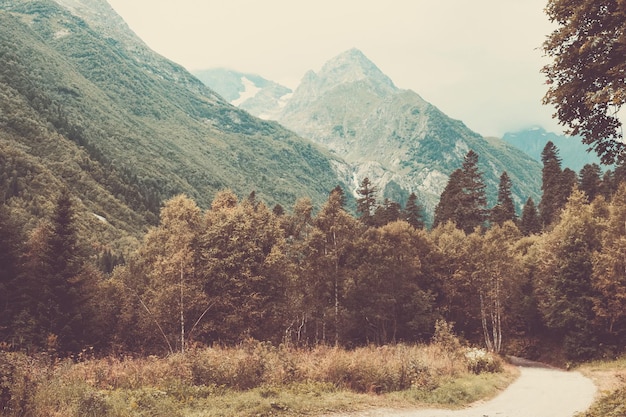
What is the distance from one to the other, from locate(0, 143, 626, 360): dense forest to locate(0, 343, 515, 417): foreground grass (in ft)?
69.1

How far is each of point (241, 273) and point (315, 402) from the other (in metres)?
26.0

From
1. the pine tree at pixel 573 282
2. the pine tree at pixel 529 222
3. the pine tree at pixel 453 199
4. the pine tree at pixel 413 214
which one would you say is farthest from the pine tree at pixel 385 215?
the pine tree at pixel 573 282

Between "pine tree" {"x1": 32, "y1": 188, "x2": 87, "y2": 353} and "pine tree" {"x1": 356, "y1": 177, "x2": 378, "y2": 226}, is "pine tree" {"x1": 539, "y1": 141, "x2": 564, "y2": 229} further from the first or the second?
"pine tree" {"x1": 32, "y1": 188, "x2": 87, "y2": 353}

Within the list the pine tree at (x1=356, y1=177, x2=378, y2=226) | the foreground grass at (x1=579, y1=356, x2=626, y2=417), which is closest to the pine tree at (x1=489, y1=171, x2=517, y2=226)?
the pine tree at (x1=356, y1=177, x2=378, y2=226)

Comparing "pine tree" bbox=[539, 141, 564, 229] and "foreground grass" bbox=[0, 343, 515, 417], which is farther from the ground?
"pine tree" bbox=[539, 141, 564, 229]

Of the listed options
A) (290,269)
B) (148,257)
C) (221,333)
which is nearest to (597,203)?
(290,269)

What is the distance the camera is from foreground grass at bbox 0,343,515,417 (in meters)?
9.59

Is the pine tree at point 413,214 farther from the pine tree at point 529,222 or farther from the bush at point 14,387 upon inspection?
the bush at point 14,387

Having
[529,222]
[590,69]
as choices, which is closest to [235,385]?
[590,69]

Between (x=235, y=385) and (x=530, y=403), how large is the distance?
38.2ft

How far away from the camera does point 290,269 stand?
4134 centimetres

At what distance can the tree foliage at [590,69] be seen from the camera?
1088 centimetres

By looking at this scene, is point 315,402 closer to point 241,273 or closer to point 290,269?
point 241,273

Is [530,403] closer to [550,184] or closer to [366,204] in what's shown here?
[366,204]
